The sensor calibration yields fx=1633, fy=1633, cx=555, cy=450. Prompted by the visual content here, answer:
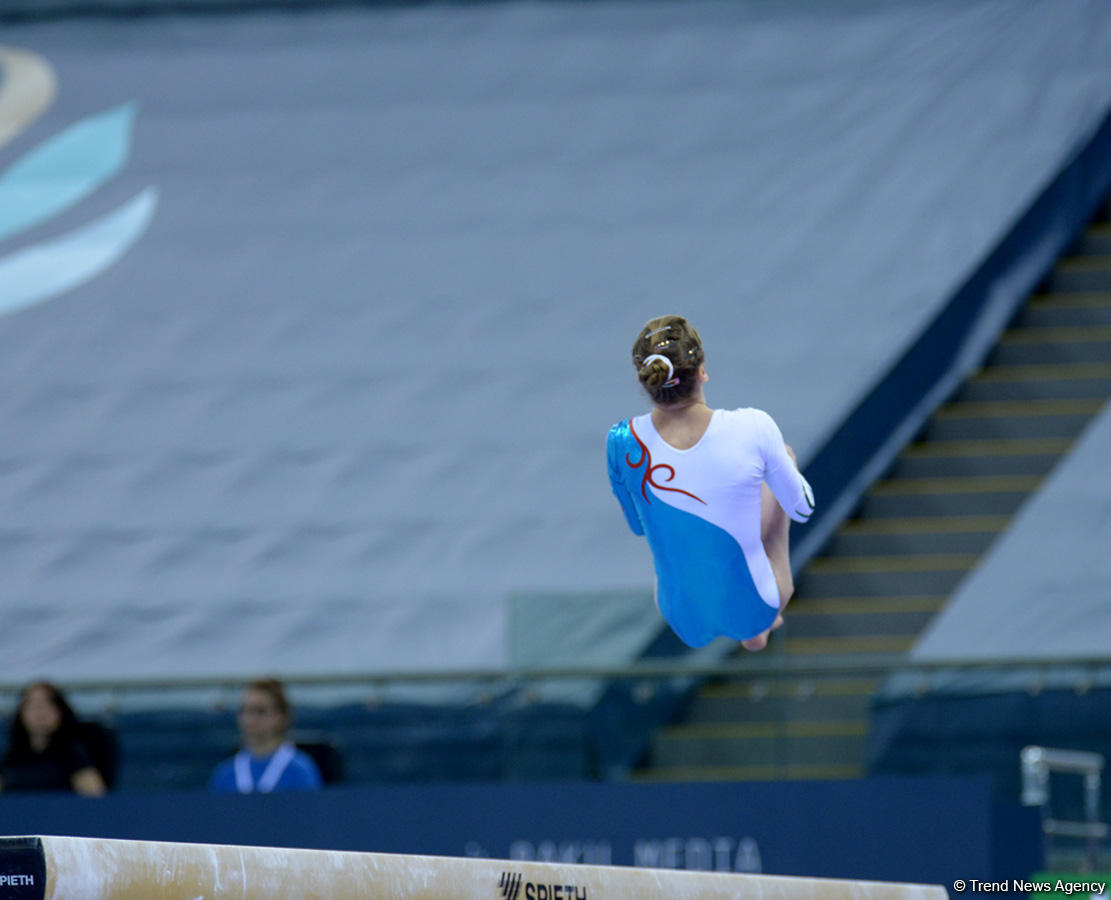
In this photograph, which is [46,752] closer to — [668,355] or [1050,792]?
[668,355]

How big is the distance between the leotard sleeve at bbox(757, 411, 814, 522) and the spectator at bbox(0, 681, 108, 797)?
3475 mm

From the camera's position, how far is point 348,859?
3699 millimetres

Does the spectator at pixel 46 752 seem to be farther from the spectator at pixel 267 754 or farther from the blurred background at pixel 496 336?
the blurred background at pixel 496 336

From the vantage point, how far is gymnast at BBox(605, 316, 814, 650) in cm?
413

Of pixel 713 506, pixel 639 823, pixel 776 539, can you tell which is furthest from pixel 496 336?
pixel 713 506

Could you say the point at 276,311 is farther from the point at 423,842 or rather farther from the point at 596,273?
the point at 423,842

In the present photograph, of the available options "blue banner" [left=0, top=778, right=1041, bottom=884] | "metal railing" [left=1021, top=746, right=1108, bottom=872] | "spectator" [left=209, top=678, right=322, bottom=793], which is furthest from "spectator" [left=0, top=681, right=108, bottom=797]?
"metal railing" [left=1021, top=746, right=1108, bottom=872]

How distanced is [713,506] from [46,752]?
3462mm

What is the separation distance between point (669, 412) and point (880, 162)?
7070mm

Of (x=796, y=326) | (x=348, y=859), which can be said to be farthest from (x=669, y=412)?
(x=796, y=326)

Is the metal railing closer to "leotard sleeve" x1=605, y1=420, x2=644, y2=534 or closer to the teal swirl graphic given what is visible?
"leotard sleeve" x1=605, y1=420, x2=644, y2=534

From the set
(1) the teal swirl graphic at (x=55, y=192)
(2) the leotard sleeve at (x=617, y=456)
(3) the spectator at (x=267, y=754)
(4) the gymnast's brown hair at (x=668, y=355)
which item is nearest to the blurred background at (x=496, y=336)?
(1) the teal swirl graphic at (x=55, y=192)

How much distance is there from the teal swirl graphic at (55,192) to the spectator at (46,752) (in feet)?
18.4

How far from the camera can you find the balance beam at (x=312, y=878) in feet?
10.8
